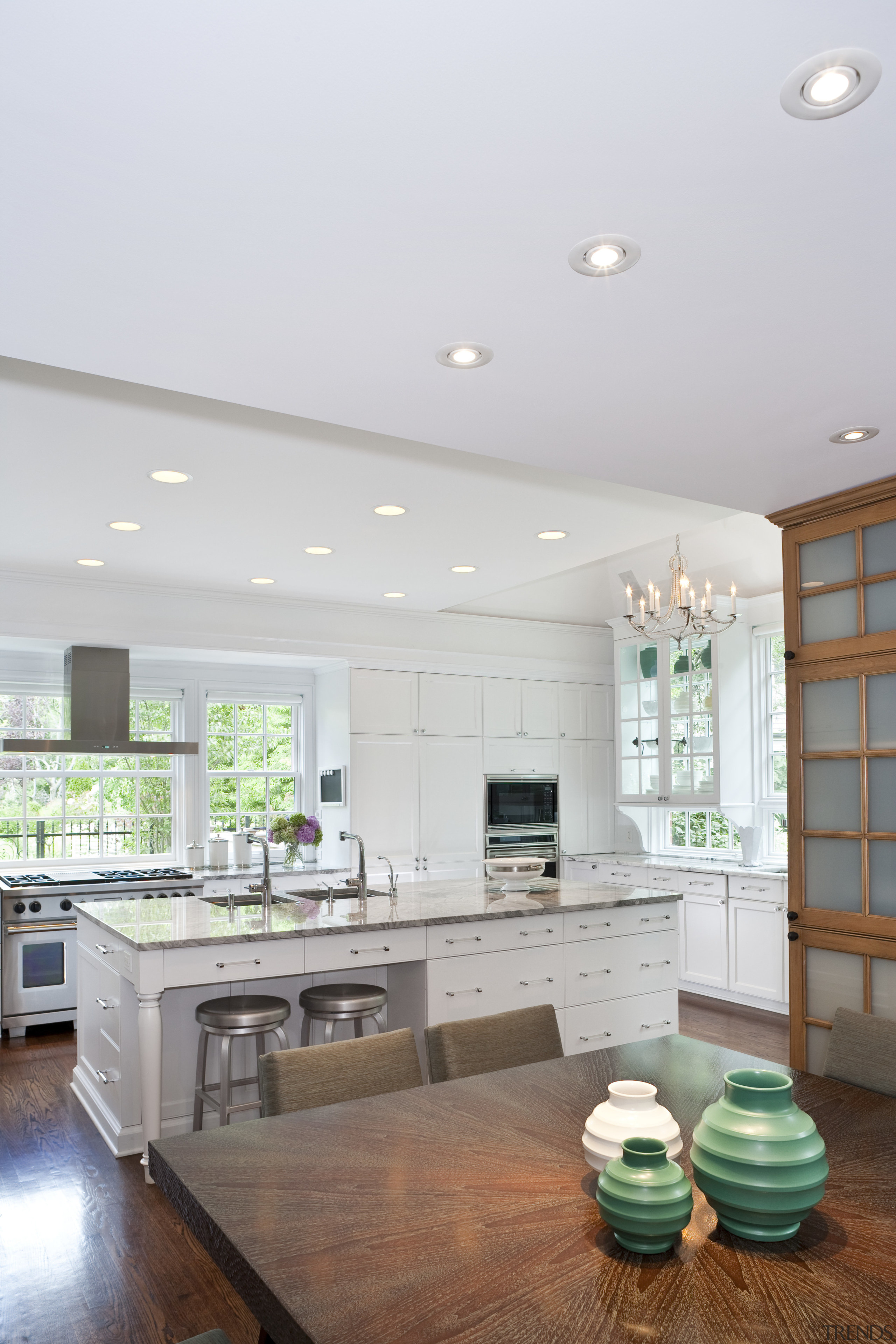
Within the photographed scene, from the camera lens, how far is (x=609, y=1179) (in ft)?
4.59

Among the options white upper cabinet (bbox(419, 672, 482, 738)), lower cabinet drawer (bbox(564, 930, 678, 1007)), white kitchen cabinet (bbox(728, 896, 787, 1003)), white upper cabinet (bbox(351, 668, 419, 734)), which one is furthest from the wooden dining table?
white upper cabinet (bbox(419, 672, 482, 738))

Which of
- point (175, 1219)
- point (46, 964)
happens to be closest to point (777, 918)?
point (175, 1219)

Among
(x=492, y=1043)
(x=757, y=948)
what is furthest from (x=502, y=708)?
(x=492, y=1043)

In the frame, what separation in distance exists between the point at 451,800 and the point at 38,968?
285 centimetres

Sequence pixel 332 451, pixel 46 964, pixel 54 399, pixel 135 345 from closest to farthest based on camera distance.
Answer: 1. pixel 135 345
2. pixel 54 399
3. pixel 332 451
4. pixel 46 964

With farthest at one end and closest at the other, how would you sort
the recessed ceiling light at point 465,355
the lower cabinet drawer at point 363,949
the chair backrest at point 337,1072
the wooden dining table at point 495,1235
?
the lower cabinet drawer at point 363,949, the recessed ceiling light at point 465,355, the chair backrest at point 337,1072, the wooden dining table at point 495,1235

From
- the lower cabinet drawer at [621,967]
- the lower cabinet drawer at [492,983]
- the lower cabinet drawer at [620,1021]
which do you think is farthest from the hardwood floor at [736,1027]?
the lower cabinet drawer at [492,983]

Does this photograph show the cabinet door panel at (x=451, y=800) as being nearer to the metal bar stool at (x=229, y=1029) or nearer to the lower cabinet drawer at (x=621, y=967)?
the lower cabinet drawer at (x=621, y=967)

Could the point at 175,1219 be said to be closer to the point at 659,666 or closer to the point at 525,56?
the point at 525,56

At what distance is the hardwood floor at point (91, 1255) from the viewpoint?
8.01 feet

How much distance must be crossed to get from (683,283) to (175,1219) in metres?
3.08

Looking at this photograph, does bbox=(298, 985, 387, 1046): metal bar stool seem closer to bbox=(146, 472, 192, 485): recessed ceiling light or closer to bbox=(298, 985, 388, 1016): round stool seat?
bbox=(298, 985, 388, 1016): round stool seat

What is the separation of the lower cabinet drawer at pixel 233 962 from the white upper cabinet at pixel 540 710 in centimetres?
389

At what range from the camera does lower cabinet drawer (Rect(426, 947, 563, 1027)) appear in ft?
12.5
